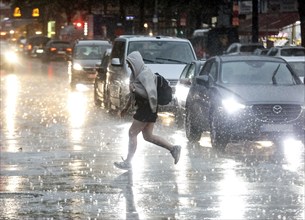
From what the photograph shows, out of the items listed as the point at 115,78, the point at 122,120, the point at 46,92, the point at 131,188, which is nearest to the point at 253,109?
the point at 131,188

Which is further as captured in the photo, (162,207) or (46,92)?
(46,92)

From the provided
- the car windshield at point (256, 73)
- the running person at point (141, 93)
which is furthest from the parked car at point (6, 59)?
the running person at point (141, 93)

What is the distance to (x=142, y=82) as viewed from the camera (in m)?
14.6

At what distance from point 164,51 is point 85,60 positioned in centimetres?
1281

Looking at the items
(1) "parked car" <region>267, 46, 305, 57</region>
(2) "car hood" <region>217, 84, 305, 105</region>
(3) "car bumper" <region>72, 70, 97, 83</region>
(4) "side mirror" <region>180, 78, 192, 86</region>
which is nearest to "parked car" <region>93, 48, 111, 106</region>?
(4) "side mirror" <region>180, 78, 192, 86</region>

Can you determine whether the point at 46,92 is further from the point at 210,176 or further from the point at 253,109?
the point at 210,176

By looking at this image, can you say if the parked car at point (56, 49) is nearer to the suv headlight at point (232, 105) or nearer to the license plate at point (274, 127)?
the suv headlight at point (232, 105)

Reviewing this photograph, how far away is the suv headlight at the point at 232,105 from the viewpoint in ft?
56.4

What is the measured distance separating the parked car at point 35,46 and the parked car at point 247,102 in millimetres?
66615

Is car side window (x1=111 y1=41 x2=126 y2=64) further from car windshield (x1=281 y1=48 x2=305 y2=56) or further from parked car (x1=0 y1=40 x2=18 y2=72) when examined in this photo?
parked car (x1=0 y1=40 x2=18 y2=72)

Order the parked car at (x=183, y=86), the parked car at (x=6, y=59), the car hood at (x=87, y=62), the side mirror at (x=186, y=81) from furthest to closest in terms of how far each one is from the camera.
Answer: the parked car at (x=6, y=59) → the car hood at (x=87, y=62) → the parked car at (x=183, y=86) → the side mirror at (x=186, y=81)

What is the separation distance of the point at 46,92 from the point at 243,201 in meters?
25.1

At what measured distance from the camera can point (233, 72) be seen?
18.8 m

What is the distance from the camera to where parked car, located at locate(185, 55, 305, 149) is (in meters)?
17.1
